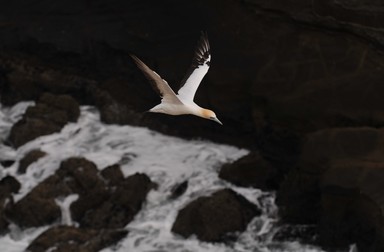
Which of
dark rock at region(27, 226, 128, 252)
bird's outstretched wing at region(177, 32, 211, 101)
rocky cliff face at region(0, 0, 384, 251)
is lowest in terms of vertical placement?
dark rock at region(27, 226, 128, 252)

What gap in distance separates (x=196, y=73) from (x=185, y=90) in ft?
1.23

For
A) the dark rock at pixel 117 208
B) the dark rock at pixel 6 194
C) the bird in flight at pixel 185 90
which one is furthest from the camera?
the dark rock at pixel 6 194

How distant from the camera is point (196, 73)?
11539mm

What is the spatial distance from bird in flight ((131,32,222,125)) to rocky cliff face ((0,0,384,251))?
2.32m

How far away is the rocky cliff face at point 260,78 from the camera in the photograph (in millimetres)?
12719

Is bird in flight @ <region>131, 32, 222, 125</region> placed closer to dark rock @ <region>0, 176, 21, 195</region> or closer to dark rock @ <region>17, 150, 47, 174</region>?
dark rock @ <region>0, 176, 21, 195</region>

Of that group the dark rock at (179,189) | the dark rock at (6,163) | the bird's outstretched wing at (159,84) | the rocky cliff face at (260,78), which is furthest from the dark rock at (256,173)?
the dark rock at (6,163)

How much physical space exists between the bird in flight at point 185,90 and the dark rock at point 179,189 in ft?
10.4

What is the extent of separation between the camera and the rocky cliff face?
12719 mm

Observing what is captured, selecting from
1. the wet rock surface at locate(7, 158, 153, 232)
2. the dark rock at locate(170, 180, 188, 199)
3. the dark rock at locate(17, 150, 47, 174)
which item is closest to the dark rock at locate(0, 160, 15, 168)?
the dark rock at locate(17, 150, 47, 174)

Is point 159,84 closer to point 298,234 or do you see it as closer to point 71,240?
point 71,240

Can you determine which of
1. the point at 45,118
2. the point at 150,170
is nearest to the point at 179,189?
the point at 150,170

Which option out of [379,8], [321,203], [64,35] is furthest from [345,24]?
[64,35]

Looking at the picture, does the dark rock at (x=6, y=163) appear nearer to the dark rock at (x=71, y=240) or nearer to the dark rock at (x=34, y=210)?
Answer: the dark rock at (x=34, y=210)
